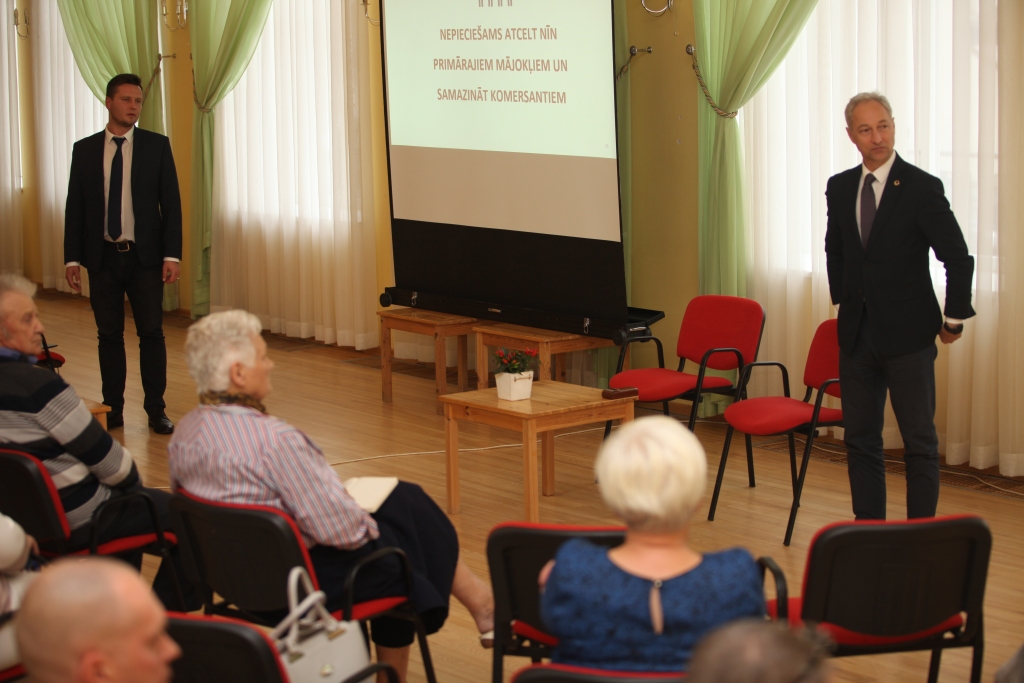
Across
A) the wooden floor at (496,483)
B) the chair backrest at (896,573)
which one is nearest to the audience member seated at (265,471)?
the wooden floor at (496,483)

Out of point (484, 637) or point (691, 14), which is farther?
point (691, 14)

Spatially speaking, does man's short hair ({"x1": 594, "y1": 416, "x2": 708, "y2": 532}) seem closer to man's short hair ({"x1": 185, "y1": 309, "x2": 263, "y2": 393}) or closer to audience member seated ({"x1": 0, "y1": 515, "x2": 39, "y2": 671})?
man's short hair ({"x1": 185, "y1": 309, "x2": 263, "y2": 393})

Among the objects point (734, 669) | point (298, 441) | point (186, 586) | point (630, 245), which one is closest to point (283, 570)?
point (298, 441)

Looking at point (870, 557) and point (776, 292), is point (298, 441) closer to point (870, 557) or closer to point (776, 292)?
point (870, 557)

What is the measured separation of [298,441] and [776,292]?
3.83 m

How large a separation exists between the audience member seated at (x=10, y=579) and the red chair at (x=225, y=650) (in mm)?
698

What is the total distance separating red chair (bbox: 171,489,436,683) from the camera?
2418 millimetres

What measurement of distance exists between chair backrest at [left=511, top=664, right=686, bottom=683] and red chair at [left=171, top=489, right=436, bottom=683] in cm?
83

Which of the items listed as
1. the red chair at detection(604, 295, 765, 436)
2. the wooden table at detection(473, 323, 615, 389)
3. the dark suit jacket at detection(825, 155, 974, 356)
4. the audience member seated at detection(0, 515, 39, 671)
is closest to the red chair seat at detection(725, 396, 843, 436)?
the red chair at detection(604, 295, 765, 436)

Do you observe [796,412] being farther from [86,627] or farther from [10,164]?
[10,164]

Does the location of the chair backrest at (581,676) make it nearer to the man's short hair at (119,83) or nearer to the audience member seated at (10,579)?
the audience member seated at (10,579)

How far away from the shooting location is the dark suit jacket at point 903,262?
12.0ft

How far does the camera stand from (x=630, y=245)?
21.5ft

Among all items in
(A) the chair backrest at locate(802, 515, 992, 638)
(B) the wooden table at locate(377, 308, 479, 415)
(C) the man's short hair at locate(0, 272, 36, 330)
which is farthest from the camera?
(B) the wooden table at locate(377, 308, 479, 415)
